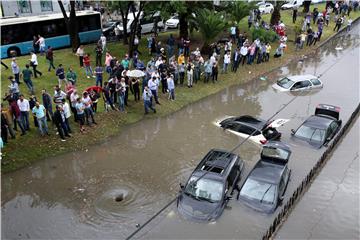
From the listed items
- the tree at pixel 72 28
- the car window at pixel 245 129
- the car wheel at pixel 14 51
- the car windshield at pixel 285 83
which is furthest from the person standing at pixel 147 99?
the car wheel at pixel 14 51

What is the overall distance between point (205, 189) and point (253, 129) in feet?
20.2

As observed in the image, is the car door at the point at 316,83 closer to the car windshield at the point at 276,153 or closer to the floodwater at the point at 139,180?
the floodwater at the point at 139,180

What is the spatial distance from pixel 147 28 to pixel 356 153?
2436 centimetres

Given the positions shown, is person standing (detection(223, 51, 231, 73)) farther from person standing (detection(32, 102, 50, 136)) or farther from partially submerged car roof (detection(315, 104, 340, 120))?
person standing (detection(32, 102, 50, 136))

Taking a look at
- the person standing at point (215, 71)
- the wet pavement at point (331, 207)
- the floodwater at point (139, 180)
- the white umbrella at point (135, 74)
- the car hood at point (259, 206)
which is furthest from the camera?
the person standing at point (215, 71)

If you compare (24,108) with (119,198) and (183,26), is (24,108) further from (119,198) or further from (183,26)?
(183,26)

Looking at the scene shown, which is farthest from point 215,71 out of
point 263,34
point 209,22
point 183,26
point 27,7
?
point 27,7

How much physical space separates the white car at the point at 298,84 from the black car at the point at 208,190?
13174 mm

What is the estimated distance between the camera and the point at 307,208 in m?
14.9

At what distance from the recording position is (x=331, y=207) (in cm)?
1507

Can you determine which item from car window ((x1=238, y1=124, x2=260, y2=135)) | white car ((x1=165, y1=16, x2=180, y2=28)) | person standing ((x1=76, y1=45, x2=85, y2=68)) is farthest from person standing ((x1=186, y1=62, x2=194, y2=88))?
white car ((x1=165, y1=16, x2=180, y2=28))

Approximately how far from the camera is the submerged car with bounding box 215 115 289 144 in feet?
64.3

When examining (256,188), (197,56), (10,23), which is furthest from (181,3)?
(256,188)

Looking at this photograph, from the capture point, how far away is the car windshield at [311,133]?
19078 mm
